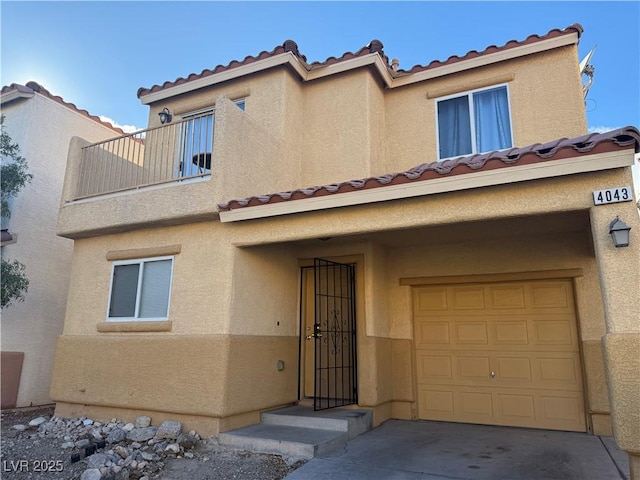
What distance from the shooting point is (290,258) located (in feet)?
30.2

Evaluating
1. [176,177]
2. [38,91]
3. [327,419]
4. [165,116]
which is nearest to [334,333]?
[327,419]

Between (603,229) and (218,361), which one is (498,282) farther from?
(218,361)

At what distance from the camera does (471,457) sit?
6160 millimetres

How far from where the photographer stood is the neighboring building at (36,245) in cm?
1030

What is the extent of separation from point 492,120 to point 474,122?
0.36 metres

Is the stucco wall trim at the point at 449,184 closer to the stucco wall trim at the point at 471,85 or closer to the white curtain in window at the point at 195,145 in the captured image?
the white curtain in window at the point at 195,145

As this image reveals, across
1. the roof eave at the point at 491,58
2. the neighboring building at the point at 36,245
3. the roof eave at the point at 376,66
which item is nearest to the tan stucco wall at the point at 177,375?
the neighboring building at the point at 36,245

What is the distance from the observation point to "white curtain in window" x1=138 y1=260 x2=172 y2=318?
824cm

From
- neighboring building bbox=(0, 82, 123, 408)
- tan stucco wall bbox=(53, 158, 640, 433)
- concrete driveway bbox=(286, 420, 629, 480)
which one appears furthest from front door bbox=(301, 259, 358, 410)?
neighboring building bbox=(0, 82, 123, 408)

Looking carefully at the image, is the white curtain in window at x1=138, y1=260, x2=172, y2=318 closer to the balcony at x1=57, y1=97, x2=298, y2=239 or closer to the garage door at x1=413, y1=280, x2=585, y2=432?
the balcony at x1=57, y1=97, x2=298, y2=239

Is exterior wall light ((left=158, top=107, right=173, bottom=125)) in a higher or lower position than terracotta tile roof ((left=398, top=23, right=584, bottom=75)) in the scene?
lower

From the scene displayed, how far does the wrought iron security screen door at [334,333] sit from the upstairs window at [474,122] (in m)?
3.41

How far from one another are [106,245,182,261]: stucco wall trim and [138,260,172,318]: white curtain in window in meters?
0.17

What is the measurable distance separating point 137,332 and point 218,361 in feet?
6.53
